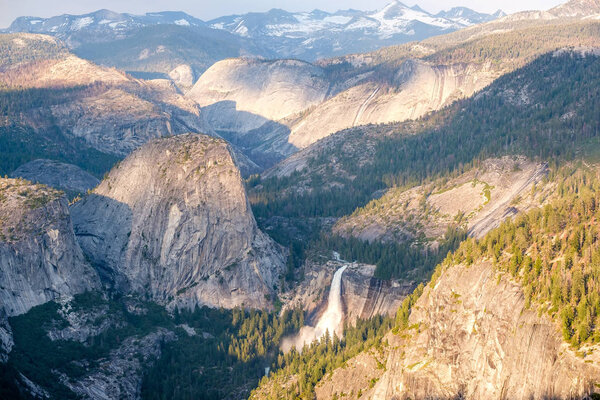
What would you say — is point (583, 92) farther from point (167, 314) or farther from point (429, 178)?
point (167, 314)

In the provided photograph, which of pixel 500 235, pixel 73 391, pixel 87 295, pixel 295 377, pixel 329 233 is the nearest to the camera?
pixel 500 235

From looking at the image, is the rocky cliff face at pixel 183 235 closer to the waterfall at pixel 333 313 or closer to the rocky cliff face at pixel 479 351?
the waterfall at pixel 333 313

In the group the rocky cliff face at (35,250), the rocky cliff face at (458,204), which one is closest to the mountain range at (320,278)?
the rocky cliff face at (35,250)

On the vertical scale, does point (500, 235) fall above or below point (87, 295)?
above

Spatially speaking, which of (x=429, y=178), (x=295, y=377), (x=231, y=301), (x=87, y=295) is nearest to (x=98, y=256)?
(x=87, y=295)

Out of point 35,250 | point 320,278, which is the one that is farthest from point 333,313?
point 35,250

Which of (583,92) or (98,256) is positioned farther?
(583,92)

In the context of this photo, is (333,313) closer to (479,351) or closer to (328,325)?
(328,325)

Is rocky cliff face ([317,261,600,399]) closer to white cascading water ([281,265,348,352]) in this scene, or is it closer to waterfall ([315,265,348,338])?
white cascading water ([281,265,348,352])
